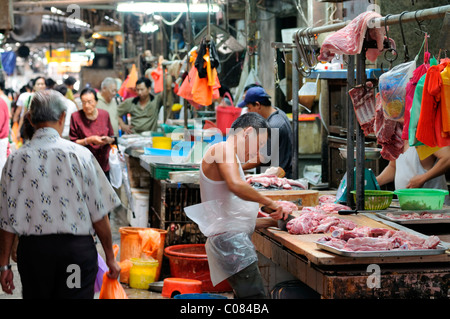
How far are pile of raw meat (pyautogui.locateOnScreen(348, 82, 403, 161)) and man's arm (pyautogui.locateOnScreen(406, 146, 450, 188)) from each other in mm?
855

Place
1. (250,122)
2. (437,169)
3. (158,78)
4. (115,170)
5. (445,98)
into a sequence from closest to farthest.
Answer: (445,98) → (250,122) → (437,169) → (115,170) → (158,78)

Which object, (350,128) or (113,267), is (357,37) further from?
(113,267)

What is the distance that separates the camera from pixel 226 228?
551cm

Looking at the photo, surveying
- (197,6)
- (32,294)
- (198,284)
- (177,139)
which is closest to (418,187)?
(198,284)

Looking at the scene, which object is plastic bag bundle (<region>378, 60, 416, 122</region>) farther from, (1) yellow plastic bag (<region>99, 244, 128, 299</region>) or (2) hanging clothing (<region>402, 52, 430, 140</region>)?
(1) yellow plastic bag (<region>99, 244, 128, 299</region>)

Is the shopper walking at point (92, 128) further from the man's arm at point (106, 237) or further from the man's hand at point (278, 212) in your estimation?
the man's arm at point (106, 237)

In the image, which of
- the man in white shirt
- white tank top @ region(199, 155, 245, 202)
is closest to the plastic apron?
white tank top @ region(199, 155, 245, 202)

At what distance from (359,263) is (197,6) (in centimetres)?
953

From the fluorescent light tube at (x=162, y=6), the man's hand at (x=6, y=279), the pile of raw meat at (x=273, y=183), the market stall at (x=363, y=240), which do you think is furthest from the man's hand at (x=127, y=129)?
the man's hand at (x=6, y=279)

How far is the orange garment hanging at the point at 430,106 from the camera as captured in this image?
5141 millimetres

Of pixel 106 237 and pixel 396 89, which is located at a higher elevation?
pixel 396 89

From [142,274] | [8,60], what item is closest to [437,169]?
[142,274]

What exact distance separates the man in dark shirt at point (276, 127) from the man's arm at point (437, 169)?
185cm

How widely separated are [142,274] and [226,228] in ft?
10.4
